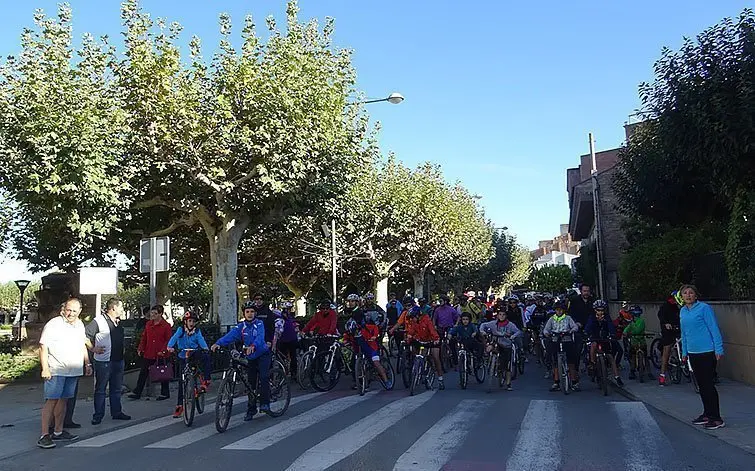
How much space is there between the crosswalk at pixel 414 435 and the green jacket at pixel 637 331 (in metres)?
2.71

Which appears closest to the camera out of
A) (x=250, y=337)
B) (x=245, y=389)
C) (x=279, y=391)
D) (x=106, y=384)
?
(x=250, y=337)

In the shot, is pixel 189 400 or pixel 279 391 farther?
pixel 279 391

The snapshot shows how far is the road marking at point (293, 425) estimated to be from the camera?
8.20 metres

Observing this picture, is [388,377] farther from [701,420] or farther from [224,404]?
[701,420]

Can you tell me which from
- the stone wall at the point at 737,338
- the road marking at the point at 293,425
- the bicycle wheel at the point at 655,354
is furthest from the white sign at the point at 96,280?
the stone wall at the point at 737,338

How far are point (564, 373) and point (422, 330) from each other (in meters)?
2.66

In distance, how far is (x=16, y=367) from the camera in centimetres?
1550

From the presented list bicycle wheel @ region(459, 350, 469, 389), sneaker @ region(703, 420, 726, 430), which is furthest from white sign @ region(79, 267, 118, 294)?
sneaker @ region(703, 420, 726, 430)

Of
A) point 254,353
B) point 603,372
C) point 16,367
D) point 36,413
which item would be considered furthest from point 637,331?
point 16,367

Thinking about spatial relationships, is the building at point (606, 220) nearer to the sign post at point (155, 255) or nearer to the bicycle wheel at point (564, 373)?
the bicycle wheel at point (564, 373)

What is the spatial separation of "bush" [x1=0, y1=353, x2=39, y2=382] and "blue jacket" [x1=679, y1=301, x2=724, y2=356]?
1366 centimetres

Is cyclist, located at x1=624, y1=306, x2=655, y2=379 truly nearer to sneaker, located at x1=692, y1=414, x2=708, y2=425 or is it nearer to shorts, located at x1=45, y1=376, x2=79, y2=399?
sneaker, located at x1=692, y1=414, x2=708, y2=425

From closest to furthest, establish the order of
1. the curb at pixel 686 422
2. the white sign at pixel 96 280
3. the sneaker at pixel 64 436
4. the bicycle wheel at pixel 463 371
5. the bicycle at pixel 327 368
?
the curb at pixel 686 422
the sneaker at pixel 64 436
the white sign at pixel 96 280
the bicycle wheel at pixel 463 371
the bicycle at pixel 327 368

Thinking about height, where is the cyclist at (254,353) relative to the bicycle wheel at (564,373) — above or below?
above
